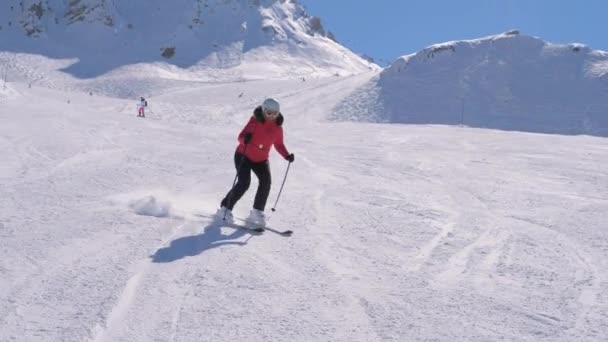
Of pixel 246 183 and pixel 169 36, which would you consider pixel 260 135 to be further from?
pixel 169 36

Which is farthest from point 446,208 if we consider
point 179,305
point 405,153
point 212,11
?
point 212,11

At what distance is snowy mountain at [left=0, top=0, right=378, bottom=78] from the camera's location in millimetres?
69062

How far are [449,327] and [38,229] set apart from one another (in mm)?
3867

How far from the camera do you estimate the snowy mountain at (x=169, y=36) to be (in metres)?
69.1

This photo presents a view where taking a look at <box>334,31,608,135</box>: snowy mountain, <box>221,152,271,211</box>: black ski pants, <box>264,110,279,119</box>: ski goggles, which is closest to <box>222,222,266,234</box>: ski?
<box>221,152,271,211</box>: black ski pants

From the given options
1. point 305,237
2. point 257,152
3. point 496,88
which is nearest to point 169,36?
point 496,88

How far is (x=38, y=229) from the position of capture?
5.88 metres

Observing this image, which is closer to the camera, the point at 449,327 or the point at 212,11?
the point at 449,327

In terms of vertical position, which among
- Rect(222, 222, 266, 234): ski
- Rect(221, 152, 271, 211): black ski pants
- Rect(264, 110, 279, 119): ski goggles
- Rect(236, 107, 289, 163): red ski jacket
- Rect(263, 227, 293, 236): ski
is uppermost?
Rect(264, 110, 279, 119): ski goggles

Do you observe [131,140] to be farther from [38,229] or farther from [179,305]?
[179,305]

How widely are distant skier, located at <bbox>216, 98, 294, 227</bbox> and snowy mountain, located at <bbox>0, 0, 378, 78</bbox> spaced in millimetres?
57083

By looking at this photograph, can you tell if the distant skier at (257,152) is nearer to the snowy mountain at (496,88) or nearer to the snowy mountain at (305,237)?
the snowy mountain at (305,237)

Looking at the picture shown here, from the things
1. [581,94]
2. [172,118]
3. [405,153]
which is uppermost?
[581,94]

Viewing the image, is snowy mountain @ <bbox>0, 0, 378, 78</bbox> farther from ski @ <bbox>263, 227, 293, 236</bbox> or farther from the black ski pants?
ski @ <bbox>263, 227, 293, 236</bbox>
